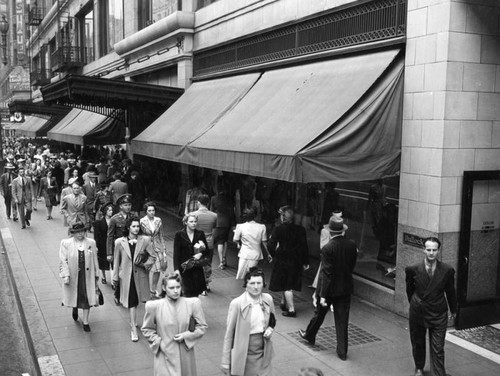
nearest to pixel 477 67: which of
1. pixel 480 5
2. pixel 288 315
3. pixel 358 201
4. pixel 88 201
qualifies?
pixel 480 5

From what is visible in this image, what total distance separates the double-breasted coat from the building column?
118 inches

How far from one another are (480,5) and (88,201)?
10.2 metres

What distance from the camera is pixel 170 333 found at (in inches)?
211

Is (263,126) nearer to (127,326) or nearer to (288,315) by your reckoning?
(288,315)

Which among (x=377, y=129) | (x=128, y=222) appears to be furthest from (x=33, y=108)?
(x=377, y=129)

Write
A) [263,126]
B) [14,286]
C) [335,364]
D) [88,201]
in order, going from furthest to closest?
1. [88,201]
2. [14,286]
3. [263,126]
4. [335,364]

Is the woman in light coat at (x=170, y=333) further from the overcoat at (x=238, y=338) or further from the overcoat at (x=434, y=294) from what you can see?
the overcoat at (x=434, y=294)

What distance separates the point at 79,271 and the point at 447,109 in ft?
18.4

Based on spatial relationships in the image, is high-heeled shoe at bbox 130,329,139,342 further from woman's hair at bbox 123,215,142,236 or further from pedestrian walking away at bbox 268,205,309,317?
pedestrian walking away at bbox 268,205,309,317

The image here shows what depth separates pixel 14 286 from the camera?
11219 mm

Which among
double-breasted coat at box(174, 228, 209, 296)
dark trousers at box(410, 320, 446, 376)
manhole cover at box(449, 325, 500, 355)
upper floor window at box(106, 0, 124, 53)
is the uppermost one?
upper floor window at box(106, 0, 124, 53)

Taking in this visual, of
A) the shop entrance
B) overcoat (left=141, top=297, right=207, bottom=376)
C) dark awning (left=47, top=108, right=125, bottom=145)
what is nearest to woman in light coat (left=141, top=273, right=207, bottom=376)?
overcoat (left=141, top=297, right=207, bottom=376)

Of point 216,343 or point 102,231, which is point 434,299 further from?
point 102,231

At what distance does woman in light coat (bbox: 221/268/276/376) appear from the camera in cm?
541
